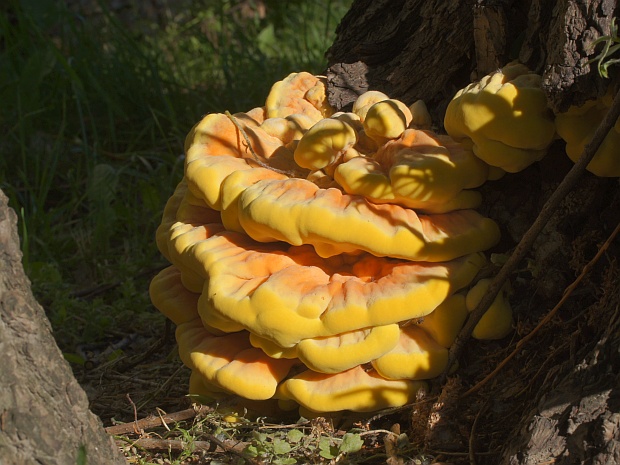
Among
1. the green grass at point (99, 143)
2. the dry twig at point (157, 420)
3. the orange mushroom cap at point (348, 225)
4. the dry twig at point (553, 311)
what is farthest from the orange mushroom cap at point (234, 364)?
the green grass at point (99, 143)

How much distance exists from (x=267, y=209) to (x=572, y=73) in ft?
3.41

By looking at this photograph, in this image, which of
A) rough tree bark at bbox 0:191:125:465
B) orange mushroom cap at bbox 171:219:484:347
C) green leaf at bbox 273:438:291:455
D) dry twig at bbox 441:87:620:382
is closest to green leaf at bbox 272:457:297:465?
green leaf at bbox 273:438:291:455

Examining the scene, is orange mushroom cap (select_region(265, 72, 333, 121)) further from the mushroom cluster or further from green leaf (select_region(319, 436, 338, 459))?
green leaf (select_region(319, 436, 338, 459))

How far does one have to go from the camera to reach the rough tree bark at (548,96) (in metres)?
2.19

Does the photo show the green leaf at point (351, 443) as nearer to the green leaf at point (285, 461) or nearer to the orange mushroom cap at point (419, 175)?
the green leaf at point (285, 461)

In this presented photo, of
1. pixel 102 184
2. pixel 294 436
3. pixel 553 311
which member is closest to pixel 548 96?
pixel 553 311

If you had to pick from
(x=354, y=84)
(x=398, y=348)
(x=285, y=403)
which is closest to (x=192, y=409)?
(x=285, y=403)

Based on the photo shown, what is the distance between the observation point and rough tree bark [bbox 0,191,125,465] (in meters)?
1.81

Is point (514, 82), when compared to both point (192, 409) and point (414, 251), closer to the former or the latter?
point (414, 251)

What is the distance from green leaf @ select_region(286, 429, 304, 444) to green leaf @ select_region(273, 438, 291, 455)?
46 millimetres

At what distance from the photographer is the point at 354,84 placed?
3406mm

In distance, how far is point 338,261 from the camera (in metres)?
2.76

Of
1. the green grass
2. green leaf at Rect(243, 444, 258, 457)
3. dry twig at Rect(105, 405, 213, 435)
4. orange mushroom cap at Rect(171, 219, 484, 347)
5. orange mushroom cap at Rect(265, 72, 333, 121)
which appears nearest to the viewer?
orange mushroom cap at Rect(171, 219, 484, 347)

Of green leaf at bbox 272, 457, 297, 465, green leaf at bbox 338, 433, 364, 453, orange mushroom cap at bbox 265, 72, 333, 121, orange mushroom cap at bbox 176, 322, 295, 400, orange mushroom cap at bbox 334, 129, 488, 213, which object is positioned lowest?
green leaf at bbox 338, 433, 364, 453
